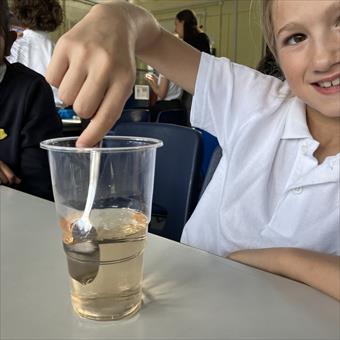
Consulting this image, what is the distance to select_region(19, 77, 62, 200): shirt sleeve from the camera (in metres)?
1.22

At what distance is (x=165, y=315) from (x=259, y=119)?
539mm

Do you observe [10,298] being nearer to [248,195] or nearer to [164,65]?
[248,195]

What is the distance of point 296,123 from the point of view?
0.78m

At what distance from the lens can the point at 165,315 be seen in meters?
0.39

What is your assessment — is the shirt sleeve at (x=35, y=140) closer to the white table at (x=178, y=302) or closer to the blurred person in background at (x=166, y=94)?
the white table at (x=178, y=302)

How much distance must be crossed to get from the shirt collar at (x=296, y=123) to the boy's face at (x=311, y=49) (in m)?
0.03

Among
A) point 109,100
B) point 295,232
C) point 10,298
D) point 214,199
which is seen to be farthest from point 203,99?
point 10,298

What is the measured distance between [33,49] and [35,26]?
0.23m

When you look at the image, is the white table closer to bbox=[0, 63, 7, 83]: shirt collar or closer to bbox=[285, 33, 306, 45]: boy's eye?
bbox=[285, 33, 306, 45]: boy's eye

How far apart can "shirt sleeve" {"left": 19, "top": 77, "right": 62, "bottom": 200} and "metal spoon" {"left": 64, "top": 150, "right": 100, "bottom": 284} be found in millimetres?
900

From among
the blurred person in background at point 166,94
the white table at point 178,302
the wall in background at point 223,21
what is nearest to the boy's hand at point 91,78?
the white table at point 178,302

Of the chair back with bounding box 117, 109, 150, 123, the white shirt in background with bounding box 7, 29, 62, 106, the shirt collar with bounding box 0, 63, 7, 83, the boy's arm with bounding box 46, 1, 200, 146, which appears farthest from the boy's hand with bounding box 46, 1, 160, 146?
the white shirt in background with bounding box 7, 29, 62, 106

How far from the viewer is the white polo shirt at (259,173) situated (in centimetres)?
72

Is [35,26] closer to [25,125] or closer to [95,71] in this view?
[25,125]
